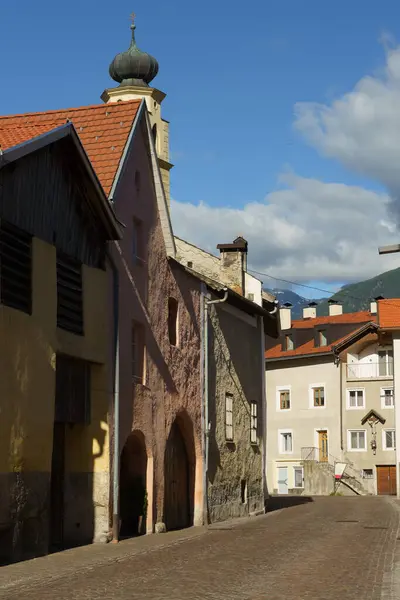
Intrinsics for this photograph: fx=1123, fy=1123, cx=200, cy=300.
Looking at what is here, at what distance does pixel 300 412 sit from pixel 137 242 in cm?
4833

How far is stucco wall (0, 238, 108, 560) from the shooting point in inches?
712

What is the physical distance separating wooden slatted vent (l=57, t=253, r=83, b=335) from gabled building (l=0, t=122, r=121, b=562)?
0.08 feet

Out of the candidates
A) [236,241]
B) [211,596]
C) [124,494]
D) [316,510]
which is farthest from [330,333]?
[211,596]

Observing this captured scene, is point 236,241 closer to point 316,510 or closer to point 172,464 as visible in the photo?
point 316,510

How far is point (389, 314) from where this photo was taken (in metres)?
55.1

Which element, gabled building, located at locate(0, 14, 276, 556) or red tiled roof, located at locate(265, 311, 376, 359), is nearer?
gabled building, located at locate(0, 14, 276, 556)

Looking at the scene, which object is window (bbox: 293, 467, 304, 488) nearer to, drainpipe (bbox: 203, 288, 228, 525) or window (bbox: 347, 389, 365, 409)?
window (bbox: 347, 389, 365, 409)

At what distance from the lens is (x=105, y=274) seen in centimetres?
2283

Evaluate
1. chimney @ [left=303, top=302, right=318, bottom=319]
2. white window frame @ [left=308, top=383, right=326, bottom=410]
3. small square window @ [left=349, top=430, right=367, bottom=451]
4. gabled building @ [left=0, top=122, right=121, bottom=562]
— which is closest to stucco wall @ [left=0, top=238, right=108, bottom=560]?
gabled building @ [left=0, top=122, right=121, bottom=562]

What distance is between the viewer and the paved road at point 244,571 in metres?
13.3

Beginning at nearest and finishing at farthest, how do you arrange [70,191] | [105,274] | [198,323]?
[70,191] < [105,274] < [198,323]

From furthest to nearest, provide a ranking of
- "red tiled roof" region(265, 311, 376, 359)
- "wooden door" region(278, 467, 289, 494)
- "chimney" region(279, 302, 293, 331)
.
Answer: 1. "chimney" region(279, 302, 293, 331)
2. "red tiled roof" region(265, 311, 376, 359)
3. "wooden door" region(278, 467, 289, 494)

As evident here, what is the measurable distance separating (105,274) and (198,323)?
22.4ft

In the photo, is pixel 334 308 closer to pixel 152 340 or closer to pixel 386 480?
pixel 386 480
